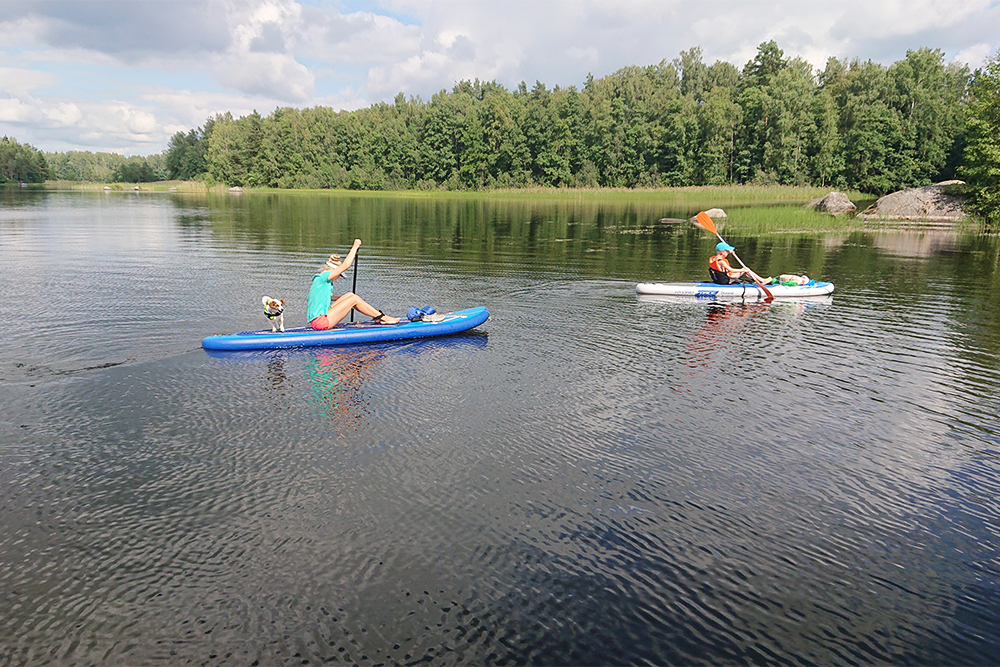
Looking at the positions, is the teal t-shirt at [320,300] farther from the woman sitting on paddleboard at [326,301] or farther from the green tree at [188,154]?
the green tree at [188,154]

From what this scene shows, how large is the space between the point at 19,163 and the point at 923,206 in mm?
178180

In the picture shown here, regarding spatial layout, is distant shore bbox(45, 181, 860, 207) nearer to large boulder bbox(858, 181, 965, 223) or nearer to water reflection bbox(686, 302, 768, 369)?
large boulder bbox(858, 181, 965, 223)

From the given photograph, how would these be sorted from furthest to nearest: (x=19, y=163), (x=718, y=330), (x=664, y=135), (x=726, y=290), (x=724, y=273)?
1. (x=19, y=163)
2. (x=664, y=135)
3. (x=724, y=273)
4. (x=726, y=290)
5. (x=718, y=330)

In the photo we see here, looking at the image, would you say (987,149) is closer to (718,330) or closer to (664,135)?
(718,330)

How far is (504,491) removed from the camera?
23.5 feet

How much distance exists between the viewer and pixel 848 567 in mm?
5977

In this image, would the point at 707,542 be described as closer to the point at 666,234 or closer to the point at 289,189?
the point at 666,234

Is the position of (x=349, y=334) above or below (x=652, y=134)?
below

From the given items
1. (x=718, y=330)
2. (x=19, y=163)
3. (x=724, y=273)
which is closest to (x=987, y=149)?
(x=724, y=273)

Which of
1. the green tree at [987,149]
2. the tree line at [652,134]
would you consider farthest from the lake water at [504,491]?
the tree line at [652,134]

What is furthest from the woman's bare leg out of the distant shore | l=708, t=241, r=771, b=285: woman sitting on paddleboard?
the distant shore

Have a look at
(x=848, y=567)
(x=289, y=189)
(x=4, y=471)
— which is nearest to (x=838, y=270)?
(x=848, y=567)

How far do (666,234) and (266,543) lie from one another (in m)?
32.7

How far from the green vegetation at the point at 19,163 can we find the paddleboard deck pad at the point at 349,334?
169 m
